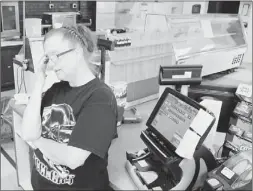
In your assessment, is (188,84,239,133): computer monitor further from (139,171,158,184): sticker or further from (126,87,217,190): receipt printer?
(139,171,158,184): sticker

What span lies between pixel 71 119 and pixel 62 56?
0.28 meters

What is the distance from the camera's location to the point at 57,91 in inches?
49.5

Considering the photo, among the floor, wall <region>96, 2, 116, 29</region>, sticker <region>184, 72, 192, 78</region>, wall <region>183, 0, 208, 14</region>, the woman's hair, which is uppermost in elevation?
wall <region>183, 0, 208, 14</region>

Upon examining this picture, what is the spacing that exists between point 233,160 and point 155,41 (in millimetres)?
1269

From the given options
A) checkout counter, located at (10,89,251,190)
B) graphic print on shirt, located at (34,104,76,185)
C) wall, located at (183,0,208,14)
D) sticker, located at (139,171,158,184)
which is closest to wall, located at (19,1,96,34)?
wall, located at (183,0,208,14)

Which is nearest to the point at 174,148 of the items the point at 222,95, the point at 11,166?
the point at 222,95

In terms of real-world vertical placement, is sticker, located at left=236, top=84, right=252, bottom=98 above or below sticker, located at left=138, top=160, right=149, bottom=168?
above

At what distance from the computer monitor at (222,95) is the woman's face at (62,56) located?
724 millimetres

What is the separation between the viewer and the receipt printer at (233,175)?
1.03 m

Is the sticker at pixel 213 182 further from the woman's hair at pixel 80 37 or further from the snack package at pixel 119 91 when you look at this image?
the snack package at pixel 119 91

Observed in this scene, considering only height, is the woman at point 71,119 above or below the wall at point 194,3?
below

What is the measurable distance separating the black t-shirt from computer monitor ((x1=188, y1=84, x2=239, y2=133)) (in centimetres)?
60

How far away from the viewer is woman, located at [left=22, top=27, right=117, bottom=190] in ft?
3.42

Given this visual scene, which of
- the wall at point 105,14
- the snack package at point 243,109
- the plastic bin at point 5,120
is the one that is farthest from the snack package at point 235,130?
the wall at point 105,14
